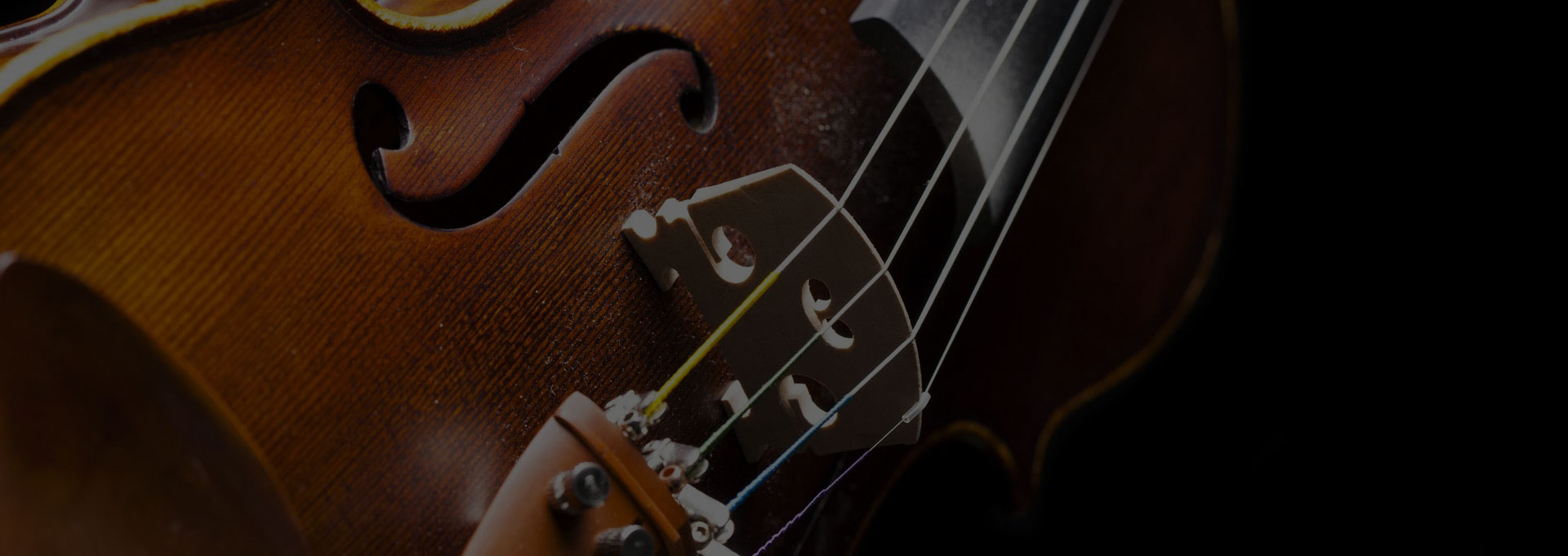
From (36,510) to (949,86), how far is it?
2.01ft

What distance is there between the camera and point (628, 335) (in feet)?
2.15

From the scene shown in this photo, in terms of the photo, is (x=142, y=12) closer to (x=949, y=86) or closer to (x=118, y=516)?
(x=118, y=516)

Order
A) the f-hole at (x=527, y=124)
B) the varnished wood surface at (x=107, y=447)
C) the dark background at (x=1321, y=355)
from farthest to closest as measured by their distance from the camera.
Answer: the dark background at (x=1321, y=355)
the f-hole at (x=527, y=124)
the varnished wood surface at (x=107, y=447)

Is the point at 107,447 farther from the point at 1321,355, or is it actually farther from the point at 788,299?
the point at 1321,355

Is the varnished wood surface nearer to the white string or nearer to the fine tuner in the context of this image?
the fine tuner

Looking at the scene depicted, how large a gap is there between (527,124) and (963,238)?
0.30 meters

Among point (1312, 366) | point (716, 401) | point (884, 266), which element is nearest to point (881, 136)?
point (884, 266)

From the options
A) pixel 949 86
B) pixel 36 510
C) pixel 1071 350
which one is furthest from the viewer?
pixel 1071 350

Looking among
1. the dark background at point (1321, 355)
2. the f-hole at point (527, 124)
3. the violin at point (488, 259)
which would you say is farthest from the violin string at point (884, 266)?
the dark background at point (1321, 355)

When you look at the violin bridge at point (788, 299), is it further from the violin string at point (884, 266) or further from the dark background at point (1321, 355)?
the dark background at point (1321, 355)

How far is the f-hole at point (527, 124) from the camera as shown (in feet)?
1.92

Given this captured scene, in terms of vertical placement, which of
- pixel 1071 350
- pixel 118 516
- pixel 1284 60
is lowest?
pixel 1071 350

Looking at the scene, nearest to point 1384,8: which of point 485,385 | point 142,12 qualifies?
point 485,385

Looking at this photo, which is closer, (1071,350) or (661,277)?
(661,277)
